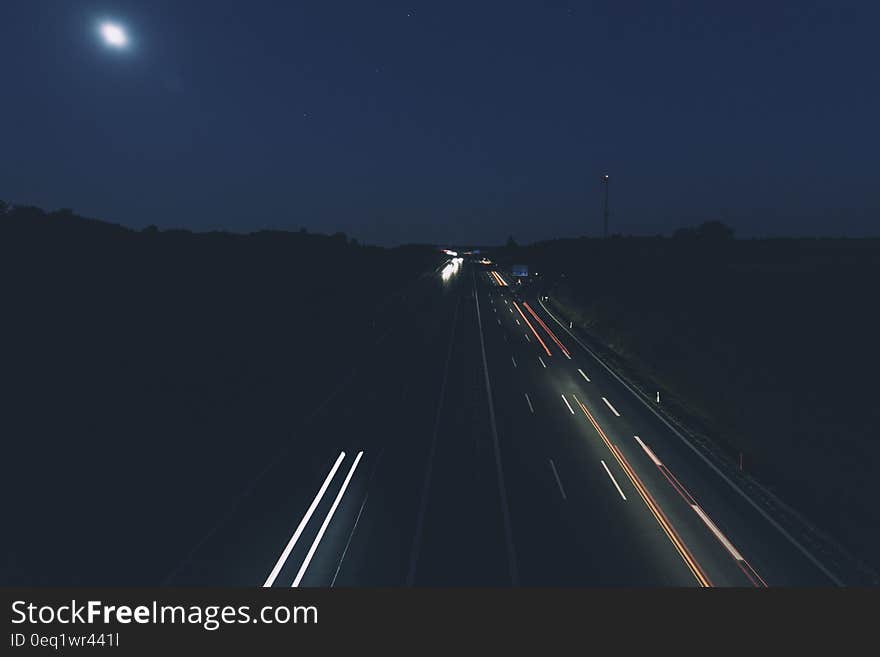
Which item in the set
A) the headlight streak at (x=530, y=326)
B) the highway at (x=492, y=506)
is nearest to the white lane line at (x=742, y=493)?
the highway at (x=492, y=506)

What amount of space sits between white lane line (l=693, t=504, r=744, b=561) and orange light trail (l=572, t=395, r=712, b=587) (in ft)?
3.88

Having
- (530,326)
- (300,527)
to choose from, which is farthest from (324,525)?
(530,326)

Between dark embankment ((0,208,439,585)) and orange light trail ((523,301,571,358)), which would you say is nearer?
dark embankment ((0,208,439,585))

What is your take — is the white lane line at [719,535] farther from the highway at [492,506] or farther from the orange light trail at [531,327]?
the orange light trail at [531,327]

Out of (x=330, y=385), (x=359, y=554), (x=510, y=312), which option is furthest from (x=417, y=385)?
(x=510, y=312)

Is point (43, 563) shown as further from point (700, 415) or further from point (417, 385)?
point (700, 415)

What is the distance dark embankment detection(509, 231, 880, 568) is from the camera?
A: 17.0m

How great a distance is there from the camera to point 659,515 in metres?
14.5

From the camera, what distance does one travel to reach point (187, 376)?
25.8m

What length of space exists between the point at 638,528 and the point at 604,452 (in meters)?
5.40

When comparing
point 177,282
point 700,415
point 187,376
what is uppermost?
point 177,282

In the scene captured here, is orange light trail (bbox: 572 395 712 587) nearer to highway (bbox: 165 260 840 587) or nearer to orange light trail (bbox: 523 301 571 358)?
highway (bbox: 165 260 840 587)

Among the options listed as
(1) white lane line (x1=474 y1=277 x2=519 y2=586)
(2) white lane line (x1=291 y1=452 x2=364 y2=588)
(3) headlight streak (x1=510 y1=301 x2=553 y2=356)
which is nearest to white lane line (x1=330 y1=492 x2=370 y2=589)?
(2) white lane line (x1=291 y1=452 x2=364 y2=588)

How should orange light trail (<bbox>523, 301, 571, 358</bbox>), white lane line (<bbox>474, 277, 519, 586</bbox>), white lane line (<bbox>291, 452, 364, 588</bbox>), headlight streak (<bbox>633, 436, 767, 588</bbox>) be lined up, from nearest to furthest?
white lane line (<bbox>291, 452, 364, 588</bbox>)
headlight streak (<bbox>633, 436, 767, 588</bbox>)
white lane line (<bbox>474, 277, 519, 586</bbox>)
orange light trail (<bbox>523, 301, 571, 358</bbox>)
